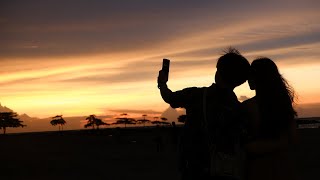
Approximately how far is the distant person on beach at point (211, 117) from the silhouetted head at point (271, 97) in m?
0.13

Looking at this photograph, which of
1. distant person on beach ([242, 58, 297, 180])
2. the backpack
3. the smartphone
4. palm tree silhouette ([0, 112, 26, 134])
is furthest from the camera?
palm tree silhouette ([0, 112, 26, 134])

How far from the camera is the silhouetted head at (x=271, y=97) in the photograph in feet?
11.2

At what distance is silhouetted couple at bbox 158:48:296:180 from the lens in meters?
3.20

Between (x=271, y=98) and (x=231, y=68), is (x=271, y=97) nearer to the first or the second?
(x=271, y=98)

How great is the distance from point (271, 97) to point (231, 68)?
0.38 metres

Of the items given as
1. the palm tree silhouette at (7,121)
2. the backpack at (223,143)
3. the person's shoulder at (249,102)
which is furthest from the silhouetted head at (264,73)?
the palm tree silhouette at (7,121)

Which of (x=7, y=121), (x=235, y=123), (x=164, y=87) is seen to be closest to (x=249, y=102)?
(x=235, y=123)

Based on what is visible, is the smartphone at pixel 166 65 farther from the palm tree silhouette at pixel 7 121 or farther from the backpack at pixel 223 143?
the palm tree silhouette at pixel 7 121

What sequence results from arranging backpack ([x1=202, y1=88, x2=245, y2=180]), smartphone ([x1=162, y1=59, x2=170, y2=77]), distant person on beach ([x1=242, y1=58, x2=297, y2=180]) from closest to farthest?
backpack ([x1=202, y1=88, x2=245, y2=180]) → distant person on beach ([x1=242, y1=58, x2=297, y2=180]) → smartphone ([x1=162, y1=59, x2=170, y2=77])

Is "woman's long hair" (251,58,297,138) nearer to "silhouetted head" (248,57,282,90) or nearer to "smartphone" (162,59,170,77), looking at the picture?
"silhouetted head" (248,57,282,90)

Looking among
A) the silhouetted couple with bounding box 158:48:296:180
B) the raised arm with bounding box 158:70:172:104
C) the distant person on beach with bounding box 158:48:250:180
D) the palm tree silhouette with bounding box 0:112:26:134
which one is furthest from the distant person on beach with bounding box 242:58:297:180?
the palm tree silhouette with bounding box 0:112:26:134

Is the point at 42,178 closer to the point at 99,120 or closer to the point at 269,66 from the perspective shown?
the point at 269,66

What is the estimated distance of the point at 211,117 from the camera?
3.22m

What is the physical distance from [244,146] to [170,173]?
9968 millimetres
